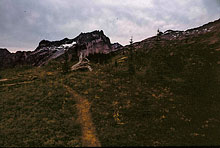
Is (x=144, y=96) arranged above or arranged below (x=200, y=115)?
above

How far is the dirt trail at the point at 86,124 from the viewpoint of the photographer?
10164mm

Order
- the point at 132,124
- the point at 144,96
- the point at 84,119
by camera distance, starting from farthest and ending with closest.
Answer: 1. the point at 144,96
2. the point at 84,119
3. the point at 132,124

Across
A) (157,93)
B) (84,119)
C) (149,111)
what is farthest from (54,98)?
(157,93)

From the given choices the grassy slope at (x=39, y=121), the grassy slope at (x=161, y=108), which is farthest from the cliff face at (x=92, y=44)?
the grassy slope at (x=39, y=121)

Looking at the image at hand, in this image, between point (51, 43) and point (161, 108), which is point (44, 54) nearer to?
point (51, 43)

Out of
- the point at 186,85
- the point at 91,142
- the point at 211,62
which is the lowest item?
the point at 91,142

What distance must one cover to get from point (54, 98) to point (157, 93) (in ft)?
57.9

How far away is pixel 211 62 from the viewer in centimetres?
2927

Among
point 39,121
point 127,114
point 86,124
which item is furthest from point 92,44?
point 86,124

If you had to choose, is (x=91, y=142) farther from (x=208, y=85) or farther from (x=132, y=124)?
(x=208, y=85)

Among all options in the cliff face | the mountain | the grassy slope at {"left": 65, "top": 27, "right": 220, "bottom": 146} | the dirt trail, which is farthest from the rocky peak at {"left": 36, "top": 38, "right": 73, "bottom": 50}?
the dirt trail

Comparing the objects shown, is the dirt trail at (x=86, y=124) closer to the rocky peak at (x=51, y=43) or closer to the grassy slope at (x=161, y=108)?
the grassy slope at (x=161, y=108)

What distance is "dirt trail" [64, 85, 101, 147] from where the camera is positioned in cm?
1016

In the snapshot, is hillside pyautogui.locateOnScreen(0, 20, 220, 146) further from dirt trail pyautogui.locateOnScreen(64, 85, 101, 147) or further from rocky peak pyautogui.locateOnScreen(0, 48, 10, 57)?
rocky peak pyautogui.locateOnScreen(0, 48, 10, 57)
